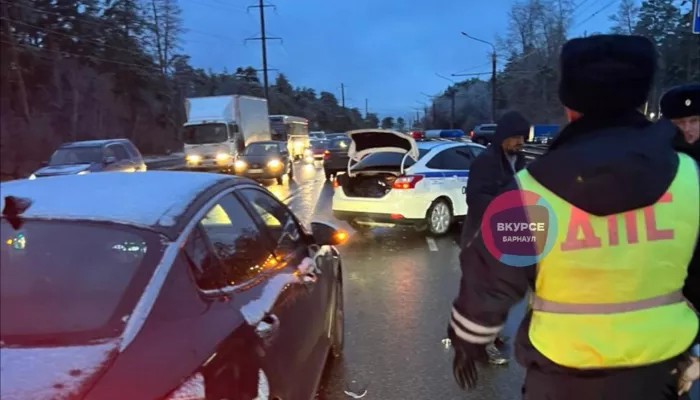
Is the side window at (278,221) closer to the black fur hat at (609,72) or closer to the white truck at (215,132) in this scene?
the black fur hat at (609,72)

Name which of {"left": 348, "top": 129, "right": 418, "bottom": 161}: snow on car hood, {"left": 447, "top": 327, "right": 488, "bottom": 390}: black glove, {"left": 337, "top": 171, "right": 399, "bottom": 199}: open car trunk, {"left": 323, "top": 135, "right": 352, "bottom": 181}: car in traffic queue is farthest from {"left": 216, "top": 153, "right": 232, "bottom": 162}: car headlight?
{"left": 447, "top": 327, "right": 488, "bottom": 390}: black glove

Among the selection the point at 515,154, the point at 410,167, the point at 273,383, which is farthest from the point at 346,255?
the point at 273,383

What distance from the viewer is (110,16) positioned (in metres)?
48.8

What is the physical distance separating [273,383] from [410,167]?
8.05 metres

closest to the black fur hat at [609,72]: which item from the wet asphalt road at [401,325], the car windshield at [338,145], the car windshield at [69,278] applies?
the car windshield at [69,278]

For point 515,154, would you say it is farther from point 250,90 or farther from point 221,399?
point 250,90

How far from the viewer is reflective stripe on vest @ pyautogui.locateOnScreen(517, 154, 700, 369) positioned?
183cm

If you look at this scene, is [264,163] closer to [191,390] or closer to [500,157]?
[500,157]

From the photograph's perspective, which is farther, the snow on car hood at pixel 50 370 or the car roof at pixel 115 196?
the car roof at pixel 115 196

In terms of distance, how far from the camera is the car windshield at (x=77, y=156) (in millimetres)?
17219

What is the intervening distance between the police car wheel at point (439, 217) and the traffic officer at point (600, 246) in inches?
334

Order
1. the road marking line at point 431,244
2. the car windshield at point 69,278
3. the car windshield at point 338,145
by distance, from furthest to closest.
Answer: the car windshield at point 338,145 → the road marking line at point 431,244 → the car windshield at point 69,278

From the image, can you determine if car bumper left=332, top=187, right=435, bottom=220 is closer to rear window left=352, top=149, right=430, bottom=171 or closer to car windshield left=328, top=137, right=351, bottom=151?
rear window left=352, top=149, right=430, bottom=171

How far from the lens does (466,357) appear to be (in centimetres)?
203
